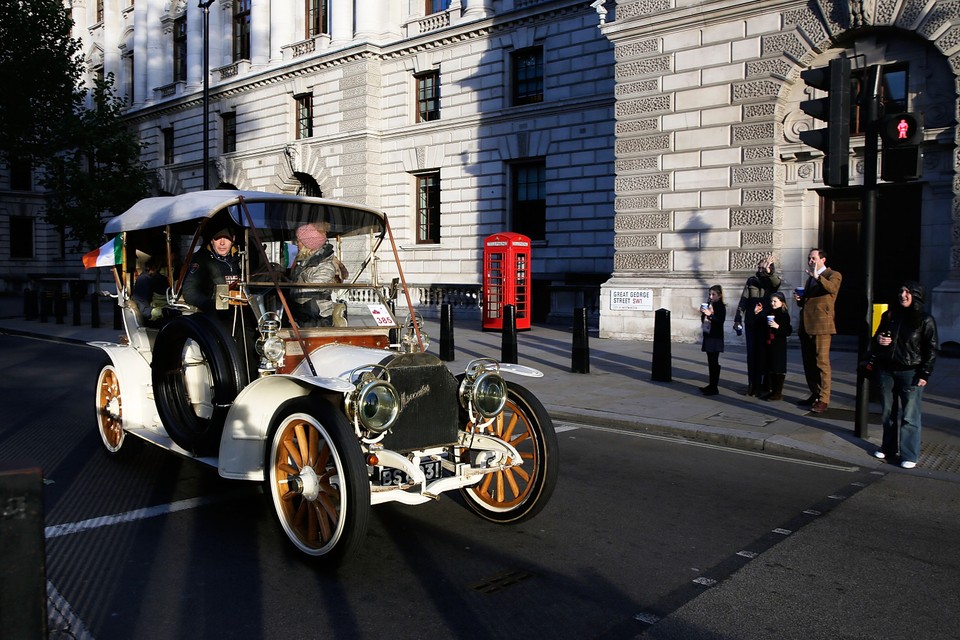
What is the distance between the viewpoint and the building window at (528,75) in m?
24.6

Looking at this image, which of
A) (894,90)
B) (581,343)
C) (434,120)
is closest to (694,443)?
(581,343)

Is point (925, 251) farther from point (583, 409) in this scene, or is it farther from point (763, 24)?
point (583, 409)

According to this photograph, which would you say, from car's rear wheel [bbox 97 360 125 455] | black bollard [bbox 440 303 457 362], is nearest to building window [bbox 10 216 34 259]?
black bollard [bbox 440 303 457 362]

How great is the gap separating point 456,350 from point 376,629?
12.1 m

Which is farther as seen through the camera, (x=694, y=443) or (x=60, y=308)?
(x=60, y=308)

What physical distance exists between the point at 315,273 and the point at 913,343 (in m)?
5.17

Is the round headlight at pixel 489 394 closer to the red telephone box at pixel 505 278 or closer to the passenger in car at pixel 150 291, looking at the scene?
the passenger in car at pixel 150 291

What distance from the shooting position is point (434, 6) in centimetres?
2725

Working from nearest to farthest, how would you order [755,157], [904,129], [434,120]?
[904,129]
[755,157]
[434,120]

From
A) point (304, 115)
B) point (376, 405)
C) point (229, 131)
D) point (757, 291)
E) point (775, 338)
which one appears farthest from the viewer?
point (229, 131)

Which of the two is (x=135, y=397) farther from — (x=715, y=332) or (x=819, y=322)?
(x=819, y=322)

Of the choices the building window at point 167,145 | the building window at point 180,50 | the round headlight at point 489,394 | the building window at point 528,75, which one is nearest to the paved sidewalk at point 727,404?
the round headlight at point 489,394

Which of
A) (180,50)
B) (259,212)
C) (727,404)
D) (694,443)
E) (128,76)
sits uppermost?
(180,50)

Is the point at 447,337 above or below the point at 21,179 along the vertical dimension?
below
